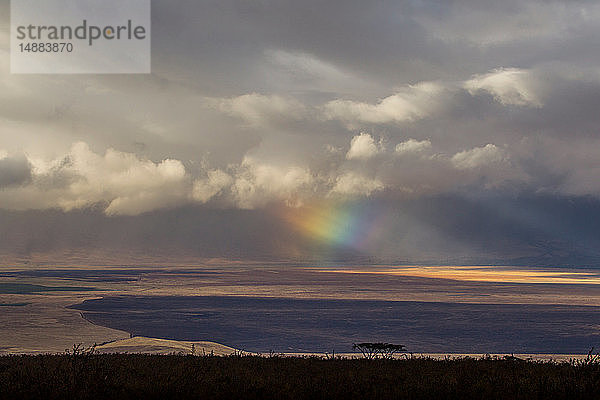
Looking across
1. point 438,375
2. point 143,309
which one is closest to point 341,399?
point 438,375

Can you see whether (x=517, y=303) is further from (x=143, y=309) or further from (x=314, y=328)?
(x=143, y=309)

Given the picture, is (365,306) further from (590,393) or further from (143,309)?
(590,393)

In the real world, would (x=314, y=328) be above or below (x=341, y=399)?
below

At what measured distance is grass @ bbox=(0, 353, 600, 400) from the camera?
1538 cm

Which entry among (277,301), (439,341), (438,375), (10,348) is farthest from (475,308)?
(438,375)

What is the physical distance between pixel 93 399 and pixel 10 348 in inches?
1936

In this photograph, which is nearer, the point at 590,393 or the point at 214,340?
the point at 590,393

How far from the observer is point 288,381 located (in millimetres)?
17266

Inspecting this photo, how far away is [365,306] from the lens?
120 m

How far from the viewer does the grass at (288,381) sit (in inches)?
606

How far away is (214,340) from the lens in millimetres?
70125

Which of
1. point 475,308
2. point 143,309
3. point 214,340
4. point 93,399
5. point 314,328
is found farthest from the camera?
point 475,308

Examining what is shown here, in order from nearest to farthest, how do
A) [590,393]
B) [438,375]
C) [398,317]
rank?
[590,393] < [438,375] < [398,317]

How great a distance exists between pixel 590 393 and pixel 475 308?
107m
